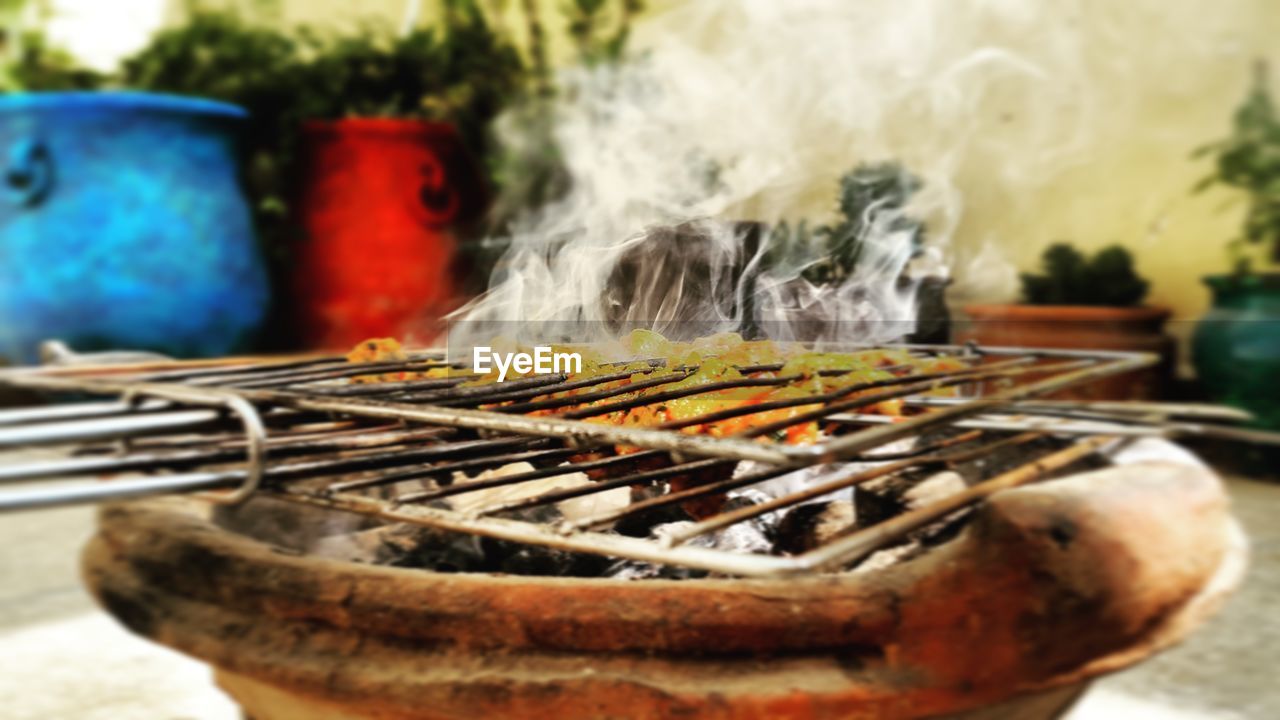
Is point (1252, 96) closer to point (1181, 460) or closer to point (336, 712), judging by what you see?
point (1181, 460)

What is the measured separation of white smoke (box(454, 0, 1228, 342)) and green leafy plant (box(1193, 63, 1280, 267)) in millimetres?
462

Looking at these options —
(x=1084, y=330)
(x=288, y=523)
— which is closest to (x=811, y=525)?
(x=288, y=523)

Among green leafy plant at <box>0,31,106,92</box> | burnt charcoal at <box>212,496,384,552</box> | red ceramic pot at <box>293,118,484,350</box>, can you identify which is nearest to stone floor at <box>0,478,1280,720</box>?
burnt charcoal at <box>212,496,384,552</box>

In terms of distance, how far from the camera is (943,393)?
5.05 ft

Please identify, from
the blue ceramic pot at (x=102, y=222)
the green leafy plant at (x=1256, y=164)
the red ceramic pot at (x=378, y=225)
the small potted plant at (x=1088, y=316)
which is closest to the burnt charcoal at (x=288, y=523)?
the red ceramic pot at (x=378, y=225)

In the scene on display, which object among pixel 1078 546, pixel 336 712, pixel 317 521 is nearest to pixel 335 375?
pixel 317 521

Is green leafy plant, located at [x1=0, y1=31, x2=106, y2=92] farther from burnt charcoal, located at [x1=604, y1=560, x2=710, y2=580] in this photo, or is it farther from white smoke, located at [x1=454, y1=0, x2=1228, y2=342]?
burnt charcoal, located at [x1=604, y1=560, x2=710, y2=580]

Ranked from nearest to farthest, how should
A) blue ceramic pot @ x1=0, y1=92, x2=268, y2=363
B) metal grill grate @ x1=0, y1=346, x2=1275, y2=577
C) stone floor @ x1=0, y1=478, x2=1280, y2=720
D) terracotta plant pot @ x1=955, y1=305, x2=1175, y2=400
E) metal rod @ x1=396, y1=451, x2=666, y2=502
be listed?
metal grill grate @ x1=0, y1=346, x2=1275, y2=577, metal rod @ x1=396, y1=451, x2=666, y2=502, stone floor @ x1=0, y1=478, x2=1280, y2=720, blue ceramic pot @ x1=0, y1=92, x2=268, y2=363, terracotta plant pot @ x1=955, y1=305, x2=1175, y2=400

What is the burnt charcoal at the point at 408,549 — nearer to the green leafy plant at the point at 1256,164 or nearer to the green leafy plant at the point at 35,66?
the green leafy plant at the point at 35,66

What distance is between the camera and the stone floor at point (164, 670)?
1655 millimetres

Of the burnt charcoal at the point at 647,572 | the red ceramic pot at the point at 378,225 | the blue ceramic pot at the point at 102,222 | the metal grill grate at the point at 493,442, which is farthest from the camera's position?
the red ceramic pot at the point at 378,225

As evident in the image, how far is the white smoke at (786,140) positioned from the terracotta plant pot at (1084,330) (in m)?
0.24

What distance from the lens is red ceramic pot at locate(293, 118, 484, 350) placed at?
3342 millimetres

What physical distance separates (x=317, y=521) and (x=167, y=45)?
9.83 feet
